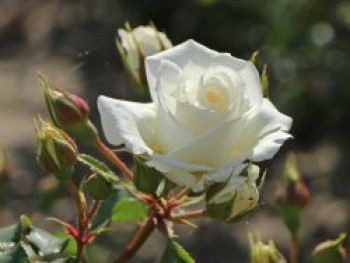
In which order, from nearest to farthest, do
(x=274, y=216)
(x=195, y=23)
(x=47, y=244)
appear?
(x=47, y=244) < (x=274, y=216) < (x=195, y=23)

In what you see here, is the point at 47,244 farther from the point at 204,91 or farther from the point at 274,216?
the point at 274,216

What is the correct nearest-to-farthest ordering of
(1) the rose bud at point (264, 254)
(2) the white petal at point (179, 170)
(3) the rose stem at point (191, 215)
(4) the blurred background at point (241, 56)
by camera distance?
(2) the white petal at point (179, 170), (3) the rose stem at point (191, 215), (1) the rose bud at point (264, 254), (4) the blurred background at point (241, 56)

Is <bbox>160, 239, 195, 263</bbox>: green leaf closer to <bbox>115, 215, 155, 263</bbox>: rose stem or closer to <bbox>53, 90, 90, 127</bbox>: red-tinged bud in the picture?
<bbox>115, 215, 155, 263</bbox>: rose stem

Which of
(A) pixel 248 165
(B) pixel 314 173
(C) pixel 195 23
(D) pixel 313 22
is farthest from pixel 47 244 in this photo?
(C) pixel 195 23

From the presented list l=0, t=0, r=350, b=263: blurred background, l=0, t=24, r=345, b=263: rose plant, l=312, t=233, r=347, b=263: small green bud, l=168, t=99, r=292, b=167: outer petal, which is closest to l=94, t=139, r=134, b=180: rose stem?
l=0, t=24, r=345, b=263: rose plant

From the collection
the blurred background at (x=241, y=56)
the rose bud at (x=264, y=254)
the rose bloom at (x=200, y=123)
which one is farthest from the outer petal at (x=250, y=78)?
the blurred background at (x=241, y=56)

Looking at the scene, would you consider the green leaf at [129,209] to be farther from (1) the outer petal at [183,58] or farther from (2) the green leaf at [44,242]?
(1) the outer petal at [183,58]

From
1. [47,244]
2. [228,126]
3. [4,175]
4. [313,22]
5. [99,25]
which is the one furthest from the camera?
[99,25]
